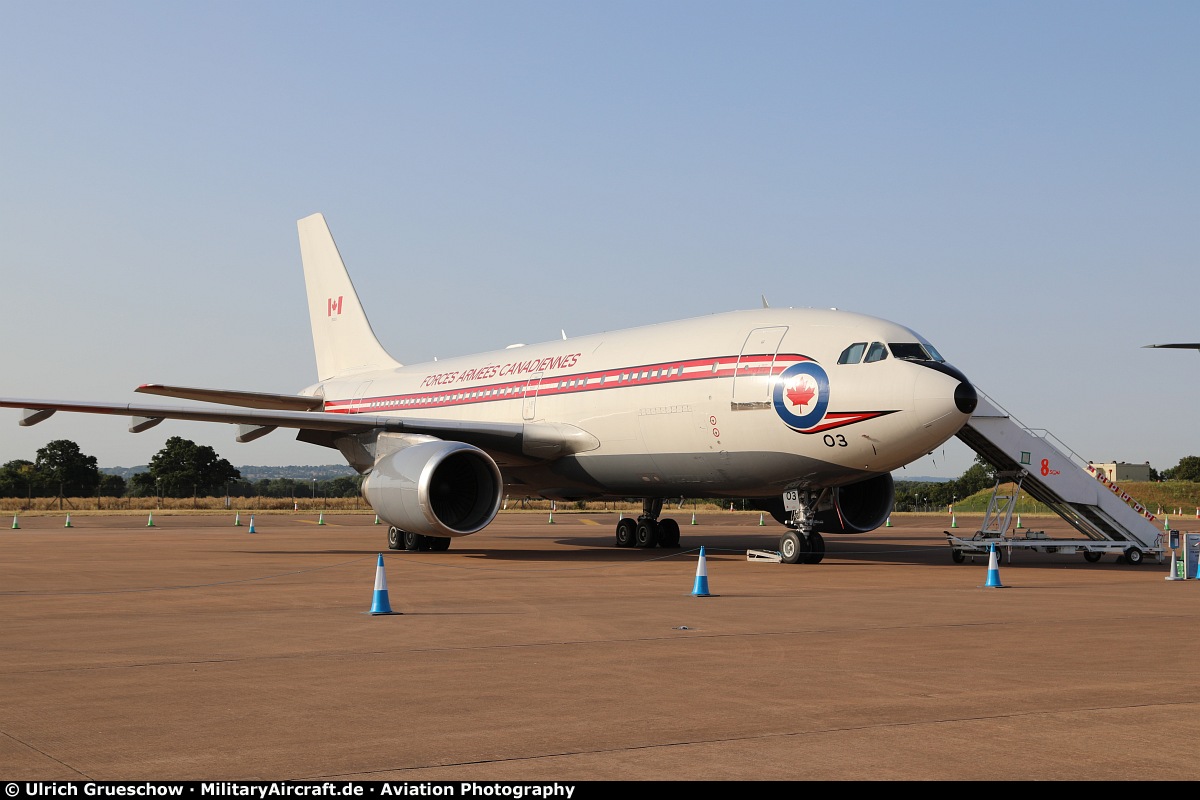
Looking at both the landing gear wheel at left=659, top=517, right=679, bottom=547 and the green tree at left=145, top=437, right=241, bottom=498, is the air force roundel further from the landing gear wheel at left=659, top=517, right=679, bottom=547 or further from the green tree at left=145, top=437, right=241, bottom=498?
the green tree at left=145, top=437, right=241, bottom=498

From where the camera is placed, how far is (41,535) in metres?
32.6

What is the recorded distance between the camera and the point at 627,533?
28016 millimetres

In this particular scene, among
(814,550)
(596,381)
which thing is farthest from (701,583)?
(596,381)

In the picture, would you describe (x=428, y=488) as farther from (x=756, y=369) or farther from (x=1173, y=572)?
(x=1173, y=572)

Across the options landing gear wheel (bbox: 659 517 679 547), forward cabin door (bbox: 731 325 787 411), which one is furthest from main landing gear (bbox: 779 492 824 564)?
landing gear wheel (bbox: 659 517 679 547)

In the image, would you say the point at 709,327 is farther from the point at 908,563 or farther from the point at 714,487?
the point at 908,563

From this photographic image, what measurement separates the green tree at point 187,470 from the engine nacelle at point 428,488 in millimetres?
→ 67097

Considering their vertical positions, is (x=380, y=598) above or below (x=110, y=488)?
above

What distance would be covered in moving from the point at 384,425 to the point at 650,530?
698cm

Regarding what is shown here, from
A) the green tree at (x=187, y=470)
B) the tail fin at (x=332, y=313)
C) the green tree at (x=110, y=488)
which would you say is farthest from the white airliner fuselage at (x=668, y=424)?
the green tree at (x=110, y=488)

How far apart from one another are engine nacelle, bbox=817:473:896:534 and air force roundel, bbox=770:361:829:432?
3793 millimetres

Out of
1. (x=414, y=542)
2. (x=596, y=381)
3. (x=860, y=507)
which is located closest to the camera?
(x=860, y=507)

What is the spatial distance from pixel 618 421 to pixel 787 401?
4347 millimetres

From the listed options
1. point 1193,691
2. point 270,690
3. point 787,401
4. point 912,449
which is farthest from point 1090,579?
point 270,690
